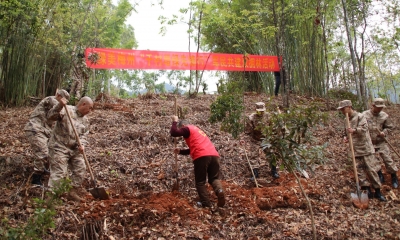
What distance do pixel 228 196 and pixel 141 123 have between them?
10.8 ft

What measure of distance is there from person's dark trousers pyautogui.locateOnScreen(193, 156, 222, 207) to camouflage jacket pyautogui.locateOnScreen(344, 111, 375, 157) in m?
2.20

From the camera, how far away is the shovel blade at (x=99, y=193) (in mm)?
3514

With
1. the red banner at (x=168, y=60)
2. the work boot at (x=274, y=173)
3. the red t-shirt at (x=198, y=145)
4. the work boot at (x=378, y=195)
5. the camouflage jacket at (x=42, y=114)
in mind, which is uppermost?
the red banner at (x=168, y=60)

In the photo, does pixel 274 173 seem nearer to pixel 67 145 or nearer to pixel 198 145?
pixel 198 145

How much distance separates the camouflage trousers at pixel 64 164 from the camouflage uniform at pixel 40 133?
0.38m

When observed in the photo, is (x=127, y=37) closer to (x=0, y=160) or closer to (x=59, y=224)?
(x=0, y=160)

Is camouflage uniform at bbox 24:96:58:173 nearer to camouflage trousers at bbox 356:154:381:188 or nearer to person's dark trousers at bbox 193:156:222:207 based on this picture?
person's dark trousers at bbox 193:156:222:207

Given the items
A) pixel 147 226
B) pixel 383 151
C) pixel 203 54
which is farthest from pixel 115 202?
pixel 203 54

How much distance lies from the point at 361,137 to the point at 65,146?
4.04 metres

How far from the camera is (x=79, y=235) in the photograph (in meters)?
2.92

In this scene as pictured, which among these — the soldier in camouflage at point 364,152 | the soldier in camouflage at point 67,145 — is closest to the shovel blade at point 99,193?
the soldier in camouflage at point 67,145

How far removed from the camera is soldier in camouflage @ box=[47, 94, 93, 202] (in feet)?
11.6

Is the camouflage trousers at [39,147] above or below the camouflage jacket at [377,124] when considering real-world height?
below

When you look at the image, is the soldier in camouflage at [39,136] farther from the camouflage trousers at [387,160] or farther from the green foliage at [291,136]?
the camouflage trousers at [387,160]
